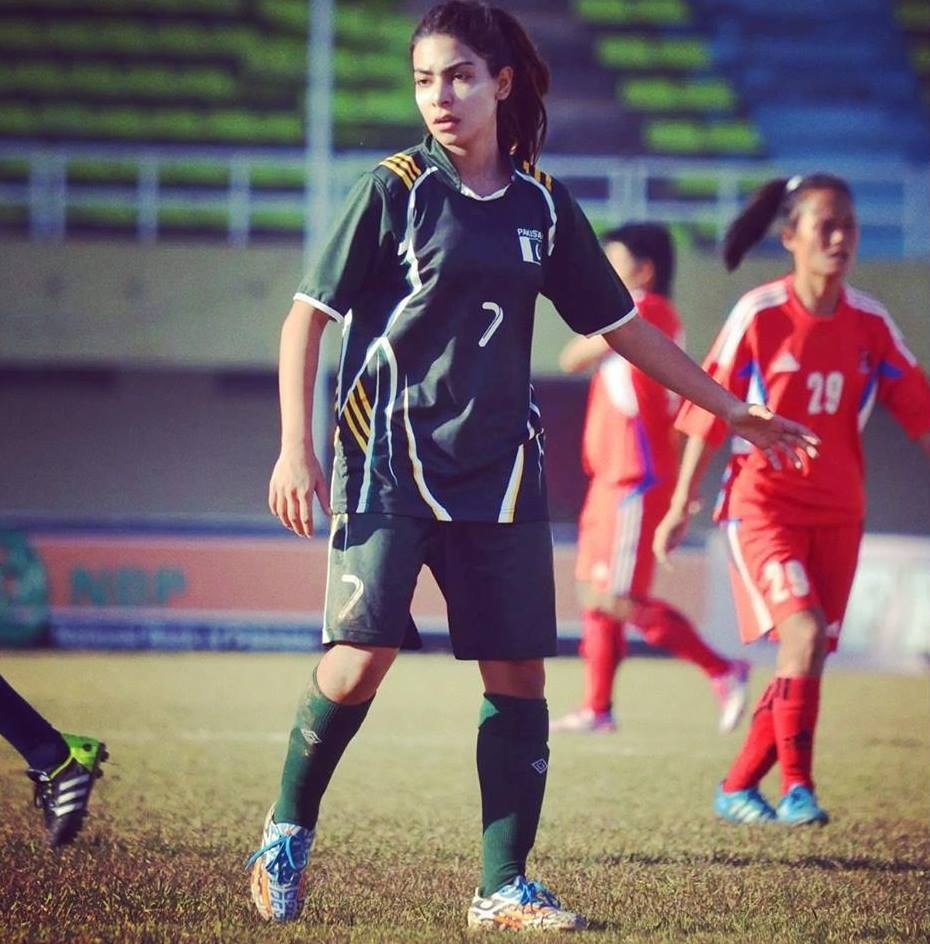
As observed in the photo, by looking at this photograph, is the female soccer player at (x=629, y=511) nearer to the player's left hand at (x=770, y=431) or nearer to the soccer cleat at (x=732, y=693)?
the soccer cleat at (x=732, y=693)

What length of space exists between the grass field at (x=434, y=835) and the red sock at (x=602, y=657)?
0.19 metres

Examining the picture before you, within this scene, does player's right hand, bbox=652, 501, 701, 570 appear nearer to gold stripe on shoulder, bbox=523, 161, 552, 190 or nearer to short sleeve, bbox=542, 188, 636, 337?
short sleeve, bbox=542, 188, 636, 337

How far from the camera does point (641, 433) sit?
6.89 metres

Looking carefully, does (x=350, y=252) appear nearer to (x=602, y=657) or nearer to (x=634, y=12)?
(x=602, y=657)

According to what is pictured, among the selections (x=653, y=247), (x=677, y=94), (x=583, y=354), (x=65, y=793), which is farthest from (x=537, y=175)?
(x=677, y=94)

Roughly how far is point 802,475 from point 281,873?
6.93 ft

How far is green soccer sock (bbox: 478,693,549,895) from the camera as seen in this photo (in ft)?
10.9

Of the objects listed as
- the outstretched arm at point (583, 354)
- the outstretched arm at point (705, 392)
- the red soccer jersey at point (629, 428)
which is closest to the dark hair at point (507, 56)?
the outstretched arm at point (705, 392)

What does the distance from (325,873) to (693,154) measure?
50.5 ft

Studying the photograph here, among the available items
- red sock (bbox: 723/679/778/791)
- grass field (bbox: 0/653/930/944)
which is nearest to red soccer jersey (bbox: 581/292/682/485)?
grass field (bbox: 0/653/930/944)

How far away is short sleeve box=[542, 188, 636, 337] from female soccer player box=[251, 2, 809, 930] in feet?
0.10

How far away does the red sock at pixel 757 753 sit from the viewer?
486 centimetres

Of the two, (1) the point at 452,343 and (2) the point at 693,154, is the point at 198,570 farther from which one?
(2) the point at 693,154

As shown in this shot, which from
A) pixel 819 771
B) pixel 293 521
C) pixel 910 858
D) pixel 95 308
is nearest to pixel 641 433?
pixel 819 771
